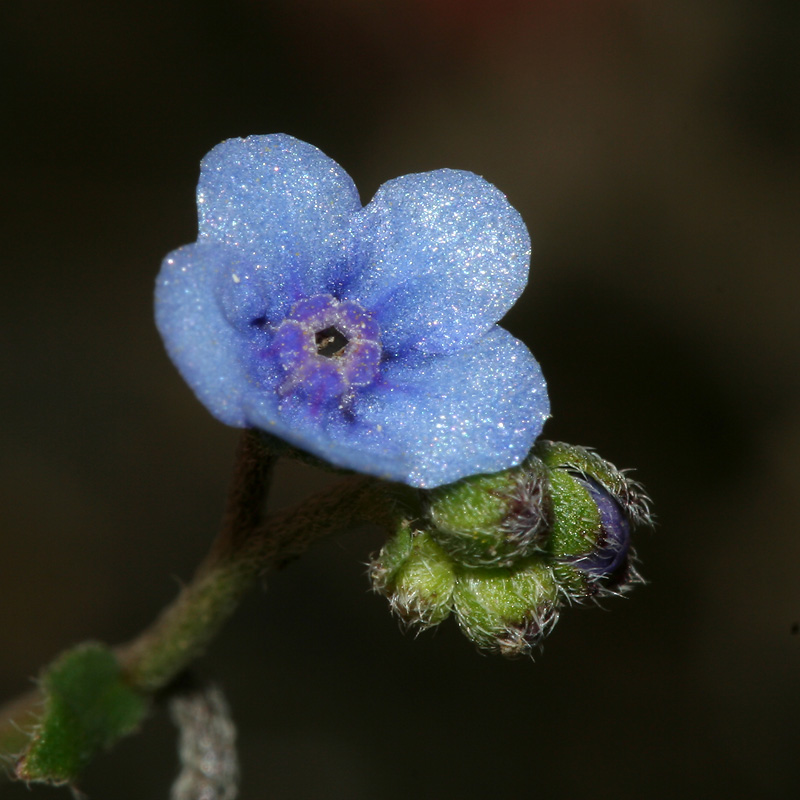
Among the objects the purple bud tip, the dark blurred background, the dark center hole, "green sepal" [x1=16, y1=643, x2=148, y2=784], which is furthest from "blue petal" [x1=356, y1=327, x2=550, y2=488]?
the dark blurred background

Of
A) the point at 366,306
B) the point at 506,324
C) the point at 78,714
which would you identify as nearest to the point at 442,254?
the point at 366,306

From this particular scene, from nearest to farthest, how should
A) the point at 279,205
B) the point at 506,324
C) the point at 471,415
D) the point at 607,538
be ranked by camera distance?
the point at 471,415 → the point at 279,205 → the point at 607,538 → the point at 506,324

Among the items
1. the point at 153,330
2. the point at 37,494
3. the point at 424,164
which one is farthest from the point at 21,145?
the point at 424,164

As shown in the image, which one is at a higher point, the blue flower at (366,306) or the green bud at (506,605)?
the blue flower at (366,306)

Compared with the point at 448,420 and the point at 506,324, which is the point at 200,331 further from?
the point at 506,324

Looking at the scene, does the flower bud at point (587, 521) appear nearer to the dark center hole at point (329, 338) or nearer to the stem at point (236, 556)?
the stem at point (236, 556)

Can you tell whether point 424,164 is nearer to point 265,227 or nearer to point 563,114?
point 563,114

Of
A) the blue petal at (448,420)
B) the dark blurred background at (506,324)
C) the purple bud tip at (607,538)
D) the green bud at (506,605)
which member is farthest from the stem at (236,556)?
the dark blurred background at (506,324)
